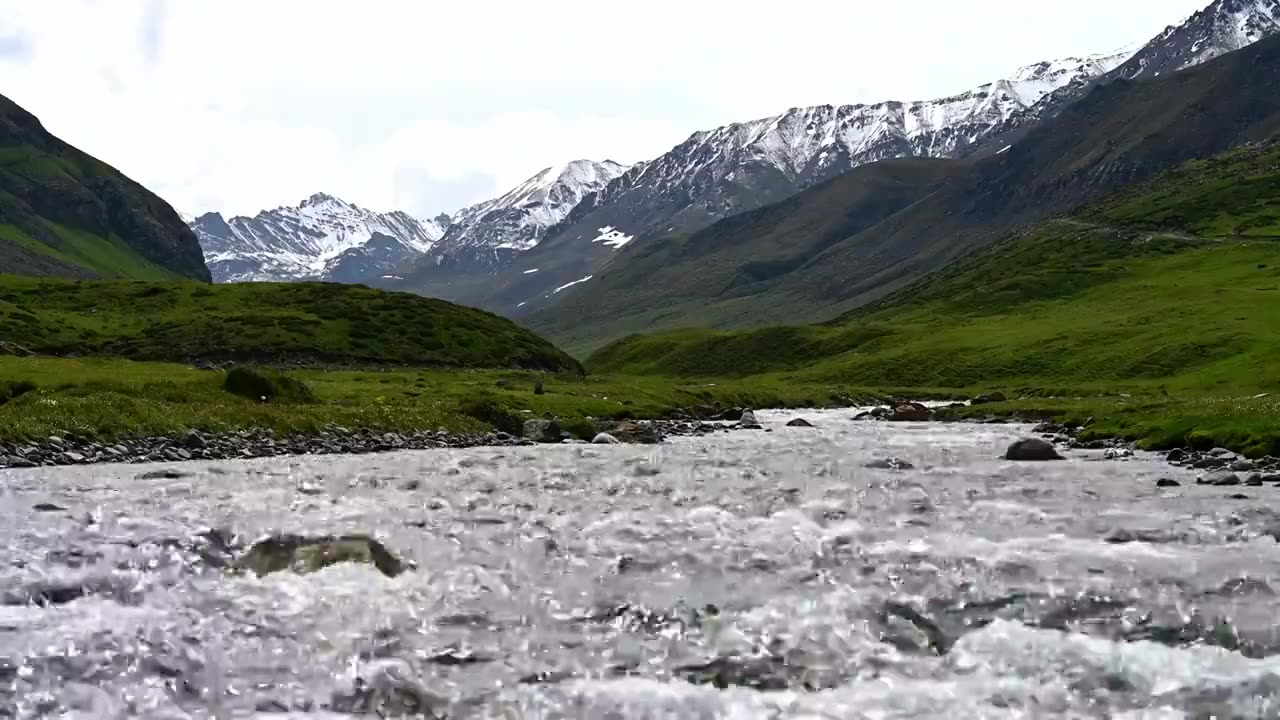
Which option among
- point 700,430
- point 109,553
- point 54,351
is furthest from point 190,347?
point 109,553

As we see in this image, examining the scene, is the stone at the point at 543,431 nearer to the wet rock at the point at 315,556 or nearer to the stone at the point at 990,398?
the wet rock at the point at 315,556

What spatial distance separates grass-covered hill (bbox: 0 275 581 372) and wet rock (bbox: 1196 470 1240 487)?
108m

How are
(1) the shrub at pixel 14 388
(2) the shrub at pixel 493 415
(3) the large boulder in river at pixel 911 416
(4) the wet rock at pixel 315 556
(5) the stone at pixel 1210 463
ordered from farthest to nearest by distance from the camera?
(3) the large boulder in river at pixel 911 416, (2) the shrub at pixel 493 415, (1) the shrub at pixel 14 388, (5) the stone at pixel 1210 463, (4) the wet rock at pixel 315 556

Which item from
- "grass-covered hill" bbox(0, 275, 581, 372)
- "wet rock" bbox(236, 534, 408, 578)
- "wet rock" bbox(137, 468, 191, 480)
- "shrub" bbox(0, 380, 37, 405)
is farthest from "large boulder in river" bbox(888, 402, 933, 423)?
"grass-covered hill" bbox(0, 275, 581, 372)

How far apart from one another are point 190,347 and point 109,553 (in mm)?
112573

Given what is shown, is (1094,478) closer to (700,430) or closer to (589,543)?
(589,543)

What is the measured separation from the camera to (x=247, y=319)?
136375mm

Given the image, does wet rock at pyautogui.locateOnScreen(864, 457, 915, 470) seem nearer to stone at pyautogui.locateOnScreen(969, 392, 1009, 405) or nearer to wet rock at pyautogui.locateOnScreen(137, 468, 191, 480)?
wet rock at pyautogui.locateOnScreen(137, 468, 191, 480)

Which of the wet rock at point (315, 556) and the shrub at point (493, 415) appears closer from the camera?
the wet rock at point (315, 556)

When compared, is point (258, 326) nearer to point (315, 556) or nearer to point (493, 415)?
point (493, 415)

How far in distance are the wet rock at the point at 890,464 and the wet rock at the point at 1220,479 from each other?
10.2 metres

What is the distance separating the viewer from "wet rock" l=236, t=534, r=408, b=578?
17.2 m

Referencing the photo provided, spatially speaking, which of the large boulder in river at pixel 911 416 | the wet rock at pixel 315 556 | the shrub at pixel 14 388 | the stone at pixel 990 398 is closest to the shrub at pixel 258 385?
the shrub at pixel 14 388

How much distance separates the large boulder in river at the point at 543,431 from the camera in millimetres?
54094
